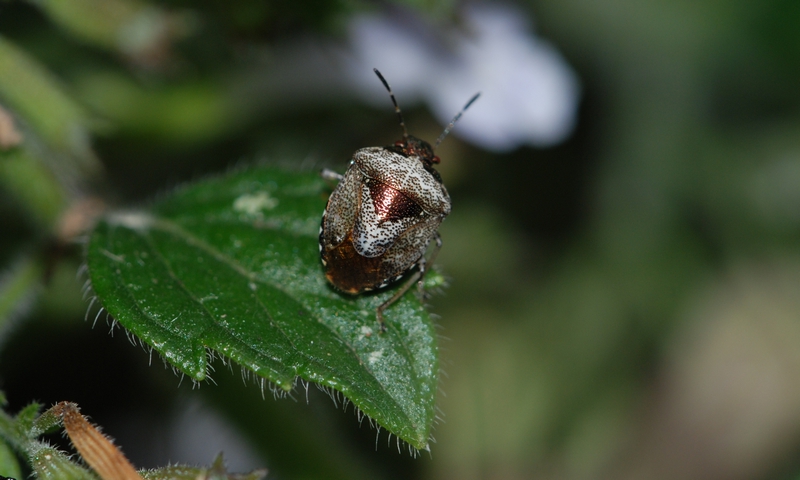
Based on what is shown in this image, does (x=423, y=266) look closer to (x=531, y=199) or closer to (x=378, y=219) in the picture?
(x=378, y=219)

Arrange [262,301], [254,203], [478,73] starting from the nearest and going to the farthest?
[262,301], [254,203], [478,73]

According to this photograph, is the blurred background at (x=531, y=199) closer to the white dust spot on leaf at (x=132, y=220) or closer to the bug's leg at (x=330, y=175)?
the white dust spot on leaf at (x=132, y=220)

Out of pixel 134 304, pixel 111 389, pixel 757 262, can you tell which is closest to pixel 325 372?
pixel 134 304

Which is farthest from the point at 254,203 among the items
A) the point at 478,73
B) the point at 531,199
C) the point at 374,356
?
the point at 531,199

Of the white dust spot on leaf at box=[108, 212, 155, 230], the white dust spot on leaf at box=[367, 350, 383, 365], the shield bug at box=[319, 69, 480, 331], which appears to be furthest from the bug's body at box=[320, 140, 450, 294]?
the white dust spot on leaf at box=[108, 212, 155, 230]

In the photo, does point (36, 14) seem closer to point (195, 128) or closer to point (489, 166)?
point (195, 128)

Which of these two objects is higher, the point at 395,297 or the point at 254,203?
the point at 395,297
